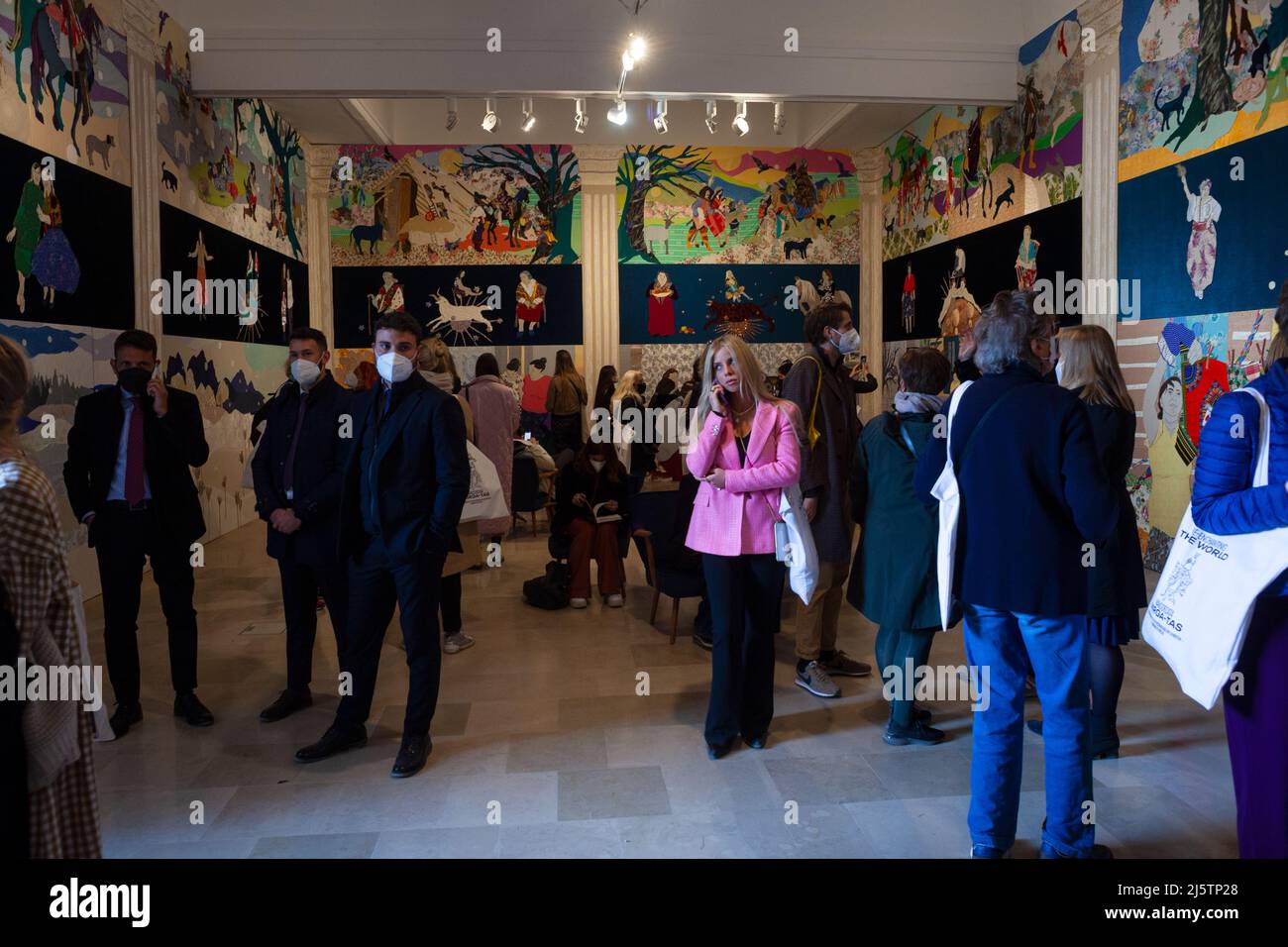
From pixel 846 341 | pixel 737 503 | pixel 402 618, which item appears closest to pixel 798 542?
pixel 737 503

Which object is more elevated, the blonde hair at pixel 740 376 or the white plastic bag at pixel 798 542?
the blonde hair at pixel 740 376

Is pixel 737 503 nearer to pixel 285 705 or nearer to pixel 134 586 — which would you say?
pixel 285 705

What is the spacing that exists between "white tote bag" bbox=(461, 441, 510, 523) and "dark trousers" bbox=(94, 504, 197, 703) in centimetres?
135

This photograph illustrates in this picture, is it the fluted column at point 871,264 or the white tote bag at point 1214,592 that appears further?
the fluted column at point 871,264

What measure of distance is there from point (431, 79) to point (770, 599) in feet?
23.7

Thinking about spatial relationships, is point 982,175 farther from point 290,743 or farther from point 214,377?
point 290,743

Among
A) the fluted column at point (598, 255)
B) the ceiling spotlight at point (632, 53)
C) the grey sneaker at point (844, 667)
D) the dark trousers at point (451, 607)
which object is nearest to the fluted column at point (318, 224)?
the fluted column at point (598, 255)

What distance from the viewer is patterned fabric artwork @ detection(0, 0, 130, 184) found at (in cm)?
618

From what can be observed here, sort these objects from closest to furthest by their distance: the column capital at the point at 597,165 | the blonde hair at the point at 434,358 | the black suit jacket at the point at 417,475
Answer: the black suit jacket at the point at 417,475 → the blonde hair at the point at 434,358 → the column capital at the point at 597,165

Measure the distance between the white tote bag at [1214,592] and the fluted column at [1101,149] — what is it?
6.59 meters

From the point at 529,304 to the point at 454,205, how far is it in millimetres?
1841

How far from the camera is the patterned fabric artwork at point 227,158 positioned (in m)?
8.60

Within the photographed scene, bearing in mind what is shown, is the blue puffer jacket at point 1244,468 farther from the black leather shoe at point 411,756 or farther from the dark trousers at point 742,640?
the black leather shoe at point 411,756

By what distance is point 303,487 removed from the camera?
14.5ft
